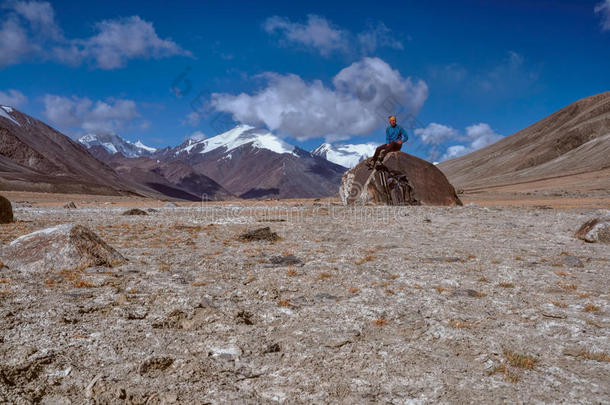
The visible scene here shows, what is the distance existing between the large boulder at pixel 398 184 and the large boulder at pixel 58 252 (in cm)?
A: 2192

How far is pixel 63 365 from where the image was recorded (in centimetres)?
504

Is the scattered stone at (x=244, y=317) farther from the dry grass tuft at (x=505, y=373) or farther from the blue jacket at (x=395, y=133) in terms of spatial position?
the blue jacket at (x=395, y=133)

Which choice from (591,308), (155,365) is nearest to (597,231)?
(591,308)

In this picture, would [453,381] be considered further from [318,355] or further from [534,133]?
[534,133]

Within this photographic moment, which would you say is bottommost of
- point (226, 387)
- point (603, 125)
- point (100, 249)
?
point (226, 387)

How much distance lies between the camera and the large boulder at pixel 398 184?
30.3 m

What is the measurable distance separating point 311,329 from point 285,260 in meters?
5.20

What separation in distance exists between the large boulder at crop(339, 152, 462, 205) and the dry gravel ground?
17973 mm

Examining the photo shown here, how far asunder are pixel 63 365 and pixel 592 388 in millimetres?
6374

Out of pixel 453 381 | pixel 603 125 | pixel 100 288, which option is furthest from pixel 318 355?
pixel 603 125

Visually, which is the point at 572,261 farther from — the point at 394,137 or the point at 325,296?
the point at 394,137

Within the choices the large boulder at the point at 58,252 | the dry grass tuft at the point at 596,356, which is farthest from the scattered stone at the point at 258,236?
the dry grass tuft at the point at 596,356

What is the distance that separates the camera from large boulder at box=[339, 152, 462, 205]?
3034cm

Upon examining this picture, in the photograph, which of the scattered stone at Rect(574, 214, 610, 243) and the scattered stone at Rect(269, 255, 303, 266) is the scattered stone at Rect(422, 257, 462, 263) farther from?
the scattered stone at Rect(574, 214, 610, 243)
